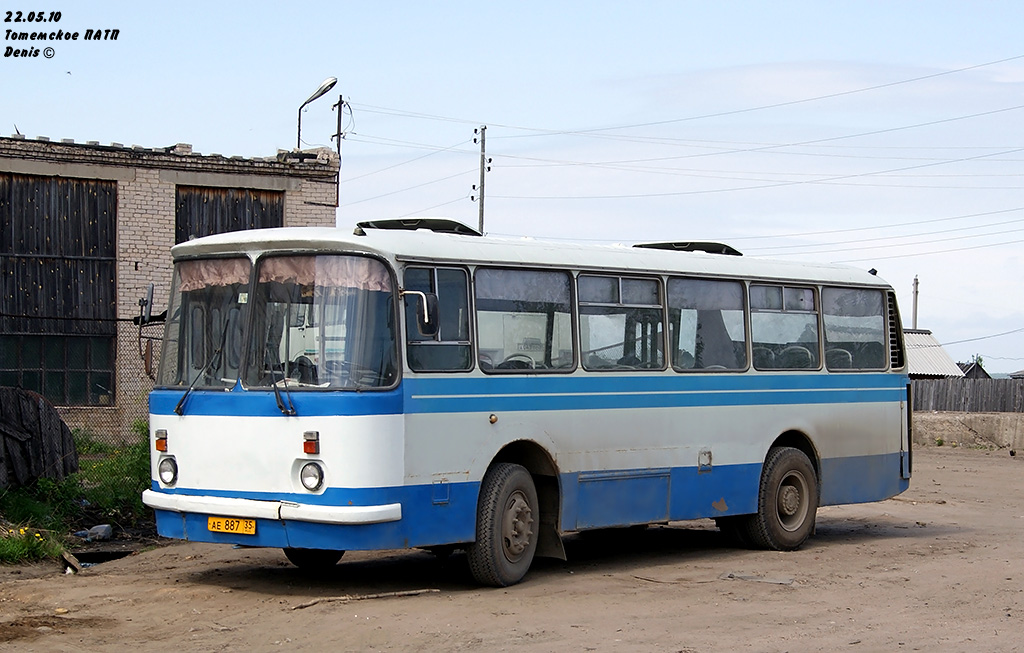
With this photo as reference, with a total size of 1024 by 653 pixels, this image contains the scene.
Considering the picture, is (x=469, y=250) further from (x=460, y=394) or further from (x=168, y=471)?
(x=168, y=471)

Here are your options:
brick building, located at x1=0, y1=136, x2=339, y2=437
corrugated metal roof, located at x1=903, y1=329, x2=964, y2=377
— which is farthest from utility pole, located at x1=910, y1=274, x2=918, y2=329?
brick building, located at x1=0, y1=136, x2=339, y2=437

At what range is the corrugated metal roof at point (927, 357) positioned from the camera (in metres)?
64.9

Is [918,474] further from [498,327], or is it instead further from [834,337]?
[498,327]

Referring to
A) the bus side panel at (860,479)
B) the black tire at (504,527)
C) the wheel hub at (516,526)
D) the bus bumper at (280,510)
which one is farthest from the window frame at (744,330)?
the bus bumper at (280,510)

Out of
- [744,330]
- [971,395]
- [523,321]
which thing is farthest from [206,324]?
[971,395]

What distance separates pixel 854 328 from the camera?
15375mm

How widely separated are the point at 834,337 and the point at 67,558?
813 cm

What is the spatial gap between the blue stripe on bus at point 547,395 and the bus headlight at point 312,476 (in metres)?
0.38

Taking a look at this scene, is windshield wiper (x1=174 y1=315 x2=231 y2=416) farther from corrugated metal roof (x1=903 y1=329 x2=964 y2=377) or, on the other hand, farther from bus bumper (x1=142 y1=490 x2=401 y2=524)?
corrugated metal roof (x1=903 y1=329 x2=964 y2=377)

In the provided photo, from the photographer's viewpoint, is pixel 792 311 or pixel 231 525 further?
pixel 792 311

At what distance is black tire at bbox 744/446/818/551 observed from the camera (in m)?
14.1

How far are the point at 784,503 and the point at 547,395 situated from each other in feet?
12.8

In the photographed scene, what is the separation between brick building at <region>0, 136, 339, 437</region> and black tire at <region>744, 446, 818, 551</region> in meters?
13.0

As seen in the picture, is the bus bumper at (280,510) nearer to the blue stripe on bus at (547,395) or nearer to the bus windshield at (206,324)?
the blue stripe on bus at (547,395)
